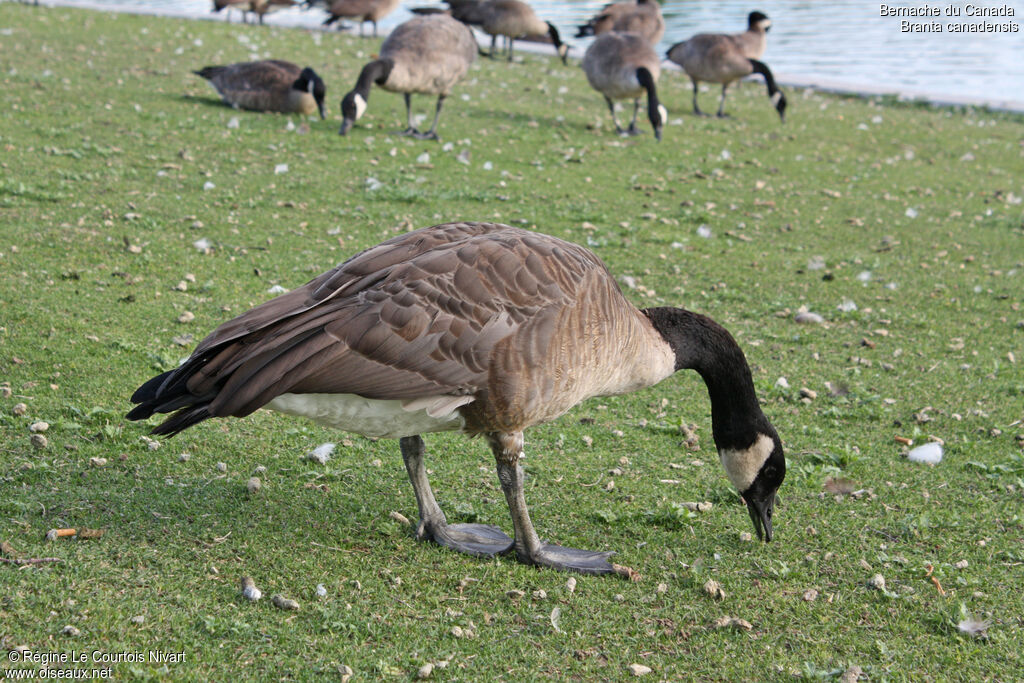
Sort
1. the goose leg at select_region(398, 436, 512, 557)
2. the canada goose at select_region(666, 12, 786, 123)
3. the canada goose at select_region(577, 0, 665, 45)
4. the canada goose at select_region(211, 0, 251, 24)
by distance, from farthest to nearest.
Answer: the canada goose at select_region(211, 0, 251, 24), the canada goose at select_region(577, 0, 665, 45), the canada goose at select_region(666, 12, 786, 123), the goose leg at select_region(398, 436, 512, 557)

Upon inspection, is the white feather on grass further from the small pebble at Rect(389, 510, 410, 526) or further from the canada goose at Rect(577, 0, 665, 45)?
the canada goose at Rect(577, 0, 665, 45)

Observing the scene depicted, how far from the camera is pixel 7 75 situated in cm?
1191

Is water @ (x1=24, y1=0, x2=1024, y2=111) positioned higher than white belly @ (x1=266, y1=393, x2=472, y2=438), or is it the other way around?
water @ (x1=24, y1=0, x2=1024, y2=111)

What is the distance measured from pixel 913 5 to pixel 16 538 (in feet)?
100

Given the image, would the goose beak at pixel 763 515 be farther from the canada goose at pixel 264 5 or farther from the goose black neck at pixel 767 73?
the canada goose at pixel 264 5

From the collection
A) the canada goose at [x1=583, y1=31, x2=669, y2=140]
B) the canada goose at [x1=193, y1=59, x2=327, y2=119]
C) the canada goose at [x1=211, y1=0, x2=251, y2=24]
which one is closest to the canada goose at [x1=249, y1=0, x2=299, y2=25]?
the canada goose at [x1=211, y1=0, x2=251, y2=24]

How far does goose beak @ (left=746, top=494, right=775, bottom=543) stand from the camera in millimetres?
4230

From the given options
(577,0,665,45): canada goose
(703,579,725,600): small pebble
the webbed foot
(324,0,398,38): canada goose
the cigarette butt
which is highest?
(324,0,398,38): canada goose

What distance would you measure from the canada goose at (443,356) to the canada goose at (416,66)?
25.5ft

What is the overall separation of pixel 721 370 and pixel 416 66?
8455mm

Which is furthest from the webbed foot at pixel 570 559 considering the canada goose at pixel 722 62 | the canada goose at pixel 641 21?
the canada goose at pixel 641 21

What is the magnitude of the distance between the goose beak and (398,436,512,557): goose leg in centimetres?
114

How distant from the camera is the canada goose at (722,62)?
14617 mm

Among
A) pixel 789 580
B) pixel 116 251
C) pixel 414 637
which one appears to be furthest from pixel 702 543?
pixel 116 251
